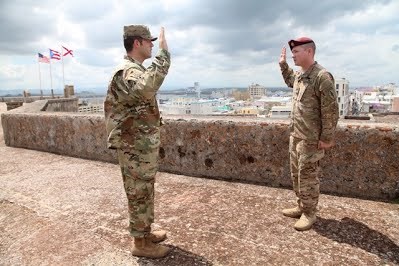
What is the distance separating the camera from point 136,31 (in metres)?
2.48

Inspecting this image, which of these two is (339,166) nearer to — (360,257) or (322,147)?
(322,147)

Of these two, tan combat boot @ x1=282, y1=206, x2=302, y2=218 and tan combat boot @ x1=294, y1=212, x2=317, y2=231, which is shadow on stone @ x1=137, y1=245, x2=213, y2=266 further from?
tan combat boot @ x1=282, y1=206, x2=302, y2=218

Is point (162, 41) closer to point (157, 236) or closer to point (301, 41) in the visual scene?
point (301, 41)

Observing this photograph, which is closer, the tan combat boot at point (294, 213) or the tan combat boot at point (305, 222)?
the tan combat boot at point (305, 222)

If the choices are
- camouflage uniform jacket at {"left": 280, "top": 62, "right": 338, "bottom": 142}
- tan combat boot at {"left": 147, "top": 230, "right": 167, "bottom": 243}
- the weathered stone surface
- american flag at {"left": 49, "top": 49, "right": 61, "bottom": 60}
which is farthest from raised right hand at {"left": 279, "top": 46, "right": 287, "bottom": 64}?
american flag at {"left": 49, "top": 49, "right": 61, "bottom": 60}

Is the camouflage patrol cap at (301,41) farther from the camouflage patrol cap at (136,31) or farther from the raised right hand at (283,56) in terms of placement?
the camouflage patrol cap at (136,31)

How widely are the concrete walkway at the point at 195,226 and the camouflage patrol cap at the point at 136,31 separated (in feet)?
6.00

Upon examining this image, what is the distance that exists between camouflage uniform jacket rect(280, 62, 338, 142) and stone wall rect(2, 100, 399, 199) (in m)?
0.77

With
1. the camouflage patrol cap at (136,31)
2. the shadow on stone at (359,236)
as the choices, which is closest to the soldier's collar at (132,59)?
→ the camouflage patrol cap at (136,31)

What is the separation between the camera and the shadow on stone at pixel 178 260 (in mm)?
2453

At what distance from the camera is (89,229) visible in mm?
3051

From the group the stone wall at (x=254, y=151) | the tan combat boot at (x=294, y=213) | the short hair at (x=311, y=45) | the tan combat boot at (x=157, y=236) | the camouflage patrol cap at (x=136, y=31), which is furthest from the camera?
the stone wall at (x=254, y=151)

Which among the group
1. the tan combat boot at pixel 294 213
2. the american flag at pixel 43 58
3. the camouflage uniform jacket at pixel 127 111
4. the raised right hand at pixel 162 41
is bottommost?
the tan combat boot at pixel 294 213

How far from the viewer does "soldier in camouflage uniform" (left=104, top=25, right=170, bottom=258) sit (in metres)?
2.50
